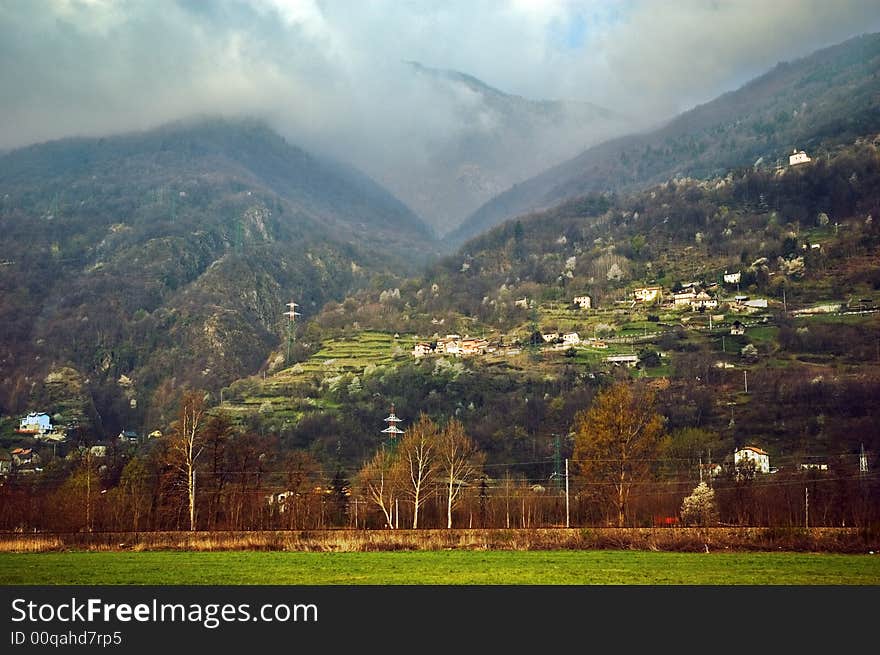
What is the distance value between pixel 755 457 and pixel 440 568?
7533 cm

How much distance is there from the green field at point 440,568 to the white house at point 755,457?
191ft

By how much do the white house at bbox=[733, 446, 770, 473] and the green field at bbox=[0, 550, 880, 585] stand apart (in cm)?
5828

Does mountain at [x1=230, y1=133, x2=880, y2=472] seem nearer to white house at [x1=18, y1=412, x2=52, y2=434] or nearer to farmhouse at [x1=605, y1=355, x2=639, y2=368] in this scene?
farmhouse at [x1=605, y1=355, x2=639, y2=368]

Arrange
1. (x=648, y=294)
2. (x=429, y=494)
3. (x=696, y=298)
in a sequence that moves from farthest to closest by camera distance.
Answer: (x=648, y=294) → (x=696, y=298) → (x=429, y=494)

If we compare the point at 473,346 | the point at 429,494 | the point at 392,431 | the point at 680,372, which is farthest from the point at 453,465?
the point at 473,346

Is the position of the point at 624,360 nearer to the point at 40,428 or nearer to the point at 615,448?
the point at 615,448

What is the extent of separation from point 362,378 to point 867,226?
108m

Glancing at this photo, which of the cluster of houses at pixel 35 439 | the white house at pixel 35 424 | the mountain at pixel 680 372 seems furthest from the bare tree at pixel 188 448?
the white house at pixel 35 424

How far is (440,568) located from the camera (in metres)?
36.7

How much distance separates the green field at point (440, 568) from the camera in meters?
32.6

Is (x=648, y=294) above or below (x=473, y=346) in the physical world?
above

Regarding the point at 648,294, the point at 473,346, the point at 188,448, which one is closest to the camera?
the point at 188,448

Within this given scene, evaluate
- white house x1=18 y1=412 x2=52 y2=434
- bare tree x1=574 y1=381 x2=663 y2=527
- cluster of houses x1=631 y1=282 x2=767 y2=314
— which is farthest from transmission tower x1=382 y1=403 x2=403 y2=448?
cluster of houses x1=631 y1=282 x2=767 y2=314

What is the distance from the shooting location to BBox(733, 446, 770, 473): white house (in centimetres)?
9850
